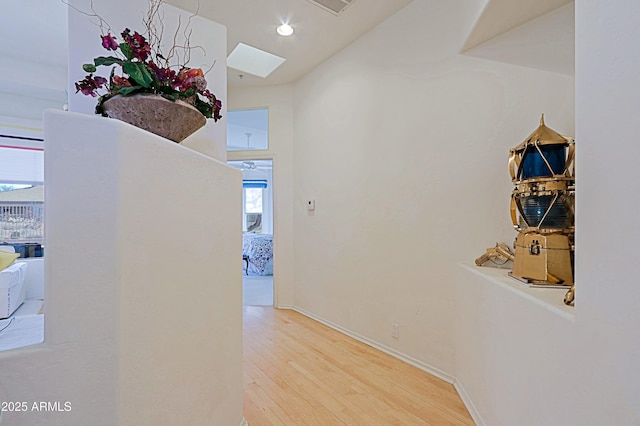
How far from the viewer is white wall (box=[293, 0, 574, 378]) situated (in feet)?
6.77

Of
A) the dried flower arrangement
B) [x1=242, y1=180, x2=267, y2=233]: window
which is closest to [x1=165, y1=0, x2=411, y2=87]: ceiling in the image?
the dried flower arrangement

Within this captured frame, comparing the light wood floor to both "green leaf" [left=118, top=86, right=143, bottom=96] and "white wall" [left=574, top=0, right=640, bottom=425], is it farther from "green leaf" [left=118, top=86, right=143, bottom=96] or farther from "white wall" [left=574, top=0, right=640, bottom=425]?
"green leaf" [left=118, top=86, right=143, bottom=96]

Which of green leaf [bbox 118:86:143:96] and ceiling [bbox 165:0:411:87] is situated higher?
ceiling [bbox 165:0:411:87]

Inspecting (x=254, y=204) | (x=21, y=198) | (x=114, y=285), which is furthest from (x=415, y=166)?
(x=254, y=204)

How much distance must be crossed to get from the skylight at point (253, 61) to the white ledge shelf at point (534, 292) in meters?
3.09

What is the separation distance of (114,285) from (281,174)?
3.39m

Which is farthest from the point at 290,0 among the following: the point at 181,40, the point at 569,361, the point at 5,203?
the point at 5,203

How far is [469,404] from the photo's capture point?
1.88 m

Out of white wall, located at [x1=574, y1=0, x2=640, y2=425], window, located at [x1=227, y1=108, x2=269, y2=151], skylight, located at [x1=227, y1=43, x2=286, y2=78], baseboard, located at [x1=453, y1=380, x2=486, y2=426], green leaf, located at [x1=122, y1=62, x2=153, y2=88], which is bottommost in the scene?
baseboard, located at [x1=453, y1=380, x2=486, y2=426]

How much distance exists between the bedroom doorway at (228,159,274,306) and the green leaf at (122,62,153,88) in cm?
111

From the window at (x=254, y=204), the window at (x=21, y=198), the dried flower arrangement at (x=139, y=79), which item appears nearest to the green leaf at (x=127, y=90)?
the dried flower arrangement at (x=139, y=79)

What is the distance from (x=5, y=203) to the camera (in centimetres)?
413

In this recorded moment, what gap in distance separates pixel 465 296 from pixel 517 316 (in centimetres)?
69

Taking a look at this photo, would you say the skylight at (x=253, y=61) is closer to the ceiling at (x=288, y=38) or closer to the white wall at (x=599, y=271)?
the ceiling at (x=288, y=38)
